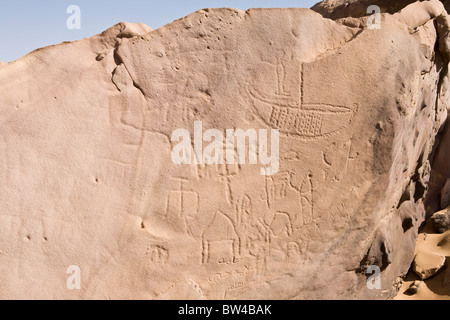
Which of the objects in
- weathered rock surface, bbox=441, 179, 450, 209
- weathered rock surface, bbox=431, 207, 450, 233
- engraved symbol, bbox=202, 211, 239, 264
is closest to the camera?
engraved symbol, bbox=202, 211, 239, 264

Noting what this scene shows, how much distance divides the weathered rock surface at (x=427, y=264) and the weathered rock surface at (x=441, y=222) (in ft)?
1.75

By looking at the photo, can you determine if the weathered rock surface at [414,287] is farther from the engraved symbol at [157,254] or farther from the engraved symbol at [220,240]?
the engraved symbol at [157,254]

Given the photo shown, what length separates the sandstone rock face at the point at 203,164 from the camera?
7.42 ft

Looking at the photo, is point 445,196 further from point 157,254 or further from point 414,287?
point 157,254

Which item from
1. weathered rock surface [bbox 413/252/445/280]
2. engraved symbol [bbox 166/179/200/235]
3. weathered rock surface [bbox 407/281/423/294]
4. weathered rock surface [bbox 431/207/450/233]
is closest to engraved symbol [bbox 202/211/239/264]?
engraved symbol [bbox 166/179/200/235]

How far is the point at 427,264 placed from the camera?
141 inches

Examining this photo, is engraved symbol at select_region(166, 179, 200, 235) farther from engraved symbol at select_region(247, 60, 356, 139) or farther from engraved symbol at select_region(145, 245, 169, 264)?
engraved symbol at select_region(247, 60, 356, 139)

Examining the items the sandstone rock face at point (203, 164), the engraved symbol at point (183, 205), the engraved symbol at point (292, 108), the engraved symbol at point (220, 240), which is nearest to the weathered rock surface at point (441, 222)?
the sandstone rock face at point (203, 164)

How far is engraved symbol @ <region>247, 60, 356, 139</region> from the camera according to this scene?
102 inches

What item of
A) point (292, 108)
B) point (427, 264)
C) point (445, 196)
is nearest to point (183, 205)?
point (292, 108)

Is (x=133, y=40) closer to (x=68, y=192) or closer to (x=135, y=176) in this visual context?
(x=135, y=176)

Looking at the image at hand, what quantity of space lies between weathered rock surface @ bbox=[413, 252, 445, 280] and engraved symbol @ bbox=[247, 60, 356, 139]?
5.50 ft

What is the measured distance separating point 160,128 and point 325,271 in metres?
1.43

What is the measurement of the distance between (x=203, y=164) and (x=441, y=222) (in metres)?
2.80
